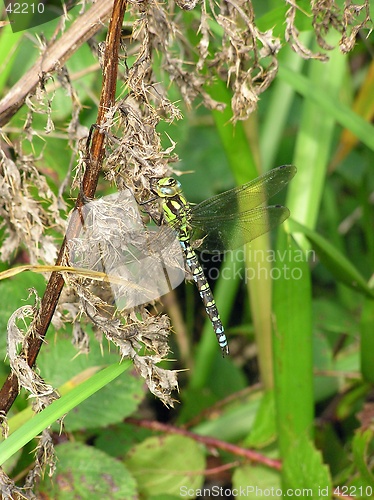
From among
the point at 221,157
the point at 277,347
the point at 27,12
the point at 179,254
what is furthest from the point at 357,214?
the point at 27,12

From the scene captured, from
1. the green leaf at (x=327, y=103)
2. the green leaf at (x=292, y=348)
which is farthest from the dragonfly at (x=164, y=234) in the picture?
the green leaf at (x=327, y=103)

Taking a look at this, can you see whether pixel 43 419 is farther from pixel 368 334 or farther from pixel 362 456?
pixel 368 334

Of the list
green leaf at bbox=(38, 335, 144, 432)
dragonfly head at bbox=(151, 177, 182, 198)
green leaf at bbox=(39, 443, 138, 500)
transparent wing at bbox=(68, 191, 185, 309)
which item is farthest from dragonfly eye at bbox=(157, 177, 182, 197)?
green leaf at bbox=(39, 443, 138, 500)

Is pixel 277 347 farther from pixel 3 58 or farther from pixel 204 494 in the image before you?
pixel 3 58

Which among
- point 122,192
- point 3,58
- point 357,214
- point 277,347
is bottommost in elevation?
point 357,214

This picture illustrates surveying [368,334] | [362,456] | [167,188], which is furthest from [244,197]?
[362,456]

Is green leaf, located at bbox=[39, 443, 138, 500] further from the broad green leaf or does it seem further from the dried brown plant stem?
the broad green leaf
